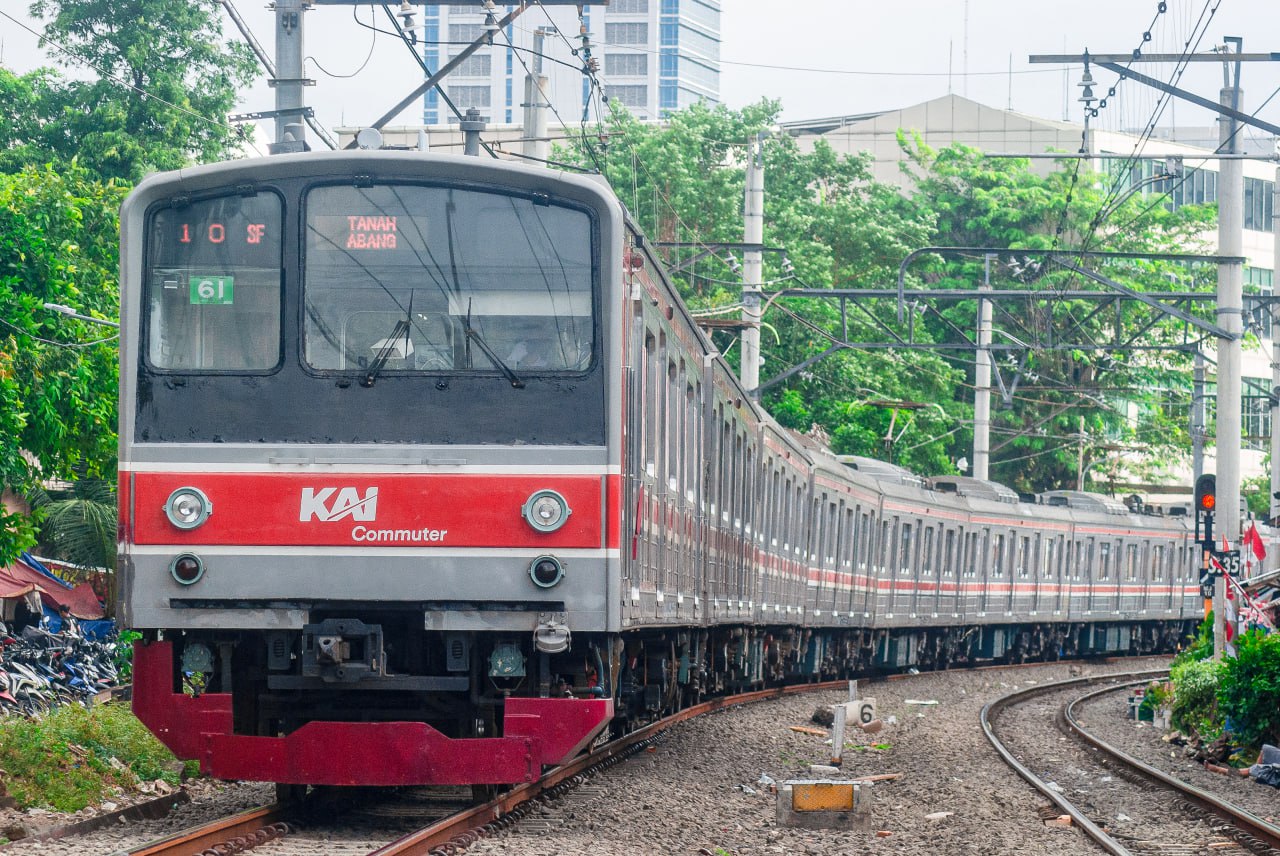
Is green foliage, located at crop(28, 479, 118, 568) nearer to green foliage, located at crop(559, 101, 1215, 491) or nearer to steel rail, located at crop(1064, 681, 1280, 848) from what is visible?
steel rail, located at crop(1064, 681, 1280, 848)

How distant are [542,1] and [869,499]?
12.2 m

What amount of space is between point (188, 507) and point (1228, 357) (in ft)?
49.8

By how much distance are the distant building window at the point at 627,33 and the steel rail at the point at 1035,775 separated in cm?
9598

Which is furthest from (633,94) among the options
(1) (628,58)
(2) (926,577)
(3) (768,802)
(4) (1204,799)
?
(3) (768,802)

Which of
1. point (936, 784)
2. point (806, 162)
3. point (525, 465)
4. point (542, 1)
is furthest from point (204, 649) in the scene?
point (806, 162)

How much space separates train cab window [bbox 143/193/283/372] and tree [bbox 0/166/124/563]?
18.0ft

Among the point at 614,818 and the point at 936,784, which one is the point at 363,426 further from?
the point at 936,784

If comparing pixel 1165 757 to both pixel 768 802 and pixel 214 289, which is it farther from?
pixel 214 289

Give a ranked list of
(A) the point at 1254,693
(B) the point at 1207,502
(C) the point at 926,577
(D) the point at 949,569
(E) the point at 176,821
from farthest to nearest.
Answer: (D) the point at 949,569
(C) the point at 926,577
(B) the point at 1207,502
(A) the point at 1254,693
(E) the point at 176,821

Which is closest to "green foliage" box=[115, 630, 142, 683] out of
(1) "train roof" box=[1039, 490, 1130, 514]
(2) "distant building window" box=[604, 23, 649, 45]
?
(1) "train roof" box=[1039, 490, 1130, 514]

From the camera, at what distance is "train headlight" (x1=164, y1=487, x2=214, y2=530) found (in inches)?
336

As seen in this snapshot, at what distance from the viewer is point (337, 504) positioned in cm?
855

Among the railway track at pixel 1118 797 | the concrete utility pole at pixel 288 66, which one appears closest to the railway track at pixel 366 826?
the railway track at pixel 1118 797

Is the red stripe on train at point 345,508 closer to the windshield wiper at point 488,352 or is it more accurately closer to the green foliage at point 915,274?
the windshield wiper at point 488,352
